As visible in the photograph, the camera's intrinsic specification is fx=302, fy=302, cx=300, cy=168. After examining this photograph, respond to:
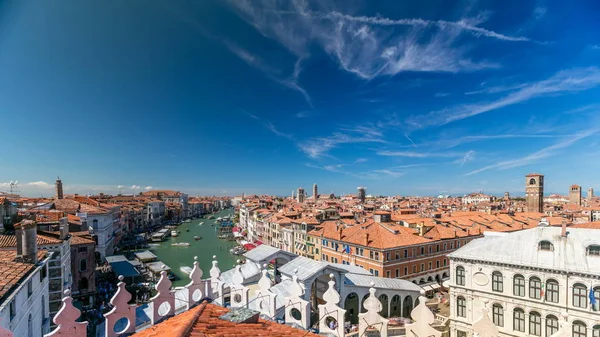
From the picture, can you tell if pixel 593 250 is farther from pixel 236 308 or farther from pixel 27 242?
pixel 27 242

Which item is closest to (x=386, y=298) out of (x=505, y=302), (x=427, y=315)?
(x=505, y=302)

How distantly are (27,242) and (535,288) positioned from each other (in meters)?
29.2

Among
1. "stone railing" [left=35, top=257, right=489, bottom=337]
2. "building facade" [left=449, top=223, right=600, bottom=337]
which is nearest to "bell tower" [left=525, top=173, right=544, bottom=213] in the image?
"building facade" [left=449, top=223, right=600, bottom=337]

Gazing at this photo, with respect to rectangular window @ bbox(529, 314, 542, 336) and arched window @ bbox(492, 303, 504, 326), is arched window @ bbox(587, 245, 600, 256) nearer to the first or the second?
rectangular window @ bbox(529, 314, 542, 336)

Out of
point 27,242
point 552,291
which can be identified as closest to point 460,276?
point 552,291

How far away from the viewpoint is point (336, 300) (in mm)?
7023

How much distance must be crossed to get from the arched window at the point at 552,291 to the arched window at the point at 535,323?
1.28m

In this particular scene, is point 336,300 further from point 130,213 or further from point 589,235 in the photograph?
point 130,213

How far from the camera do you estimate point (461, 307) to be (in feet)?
72.0

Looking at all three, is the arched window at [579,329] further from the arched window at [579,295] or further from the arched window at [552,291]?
the arched window at [552,291]

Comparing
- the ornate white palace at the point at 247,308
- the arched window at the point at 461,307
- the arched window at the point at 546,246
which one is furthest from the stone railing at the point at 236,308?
the arched window at the point at 461,307

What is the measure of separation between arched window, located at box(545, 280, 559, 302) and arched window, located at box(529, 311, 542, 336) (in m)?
1.28

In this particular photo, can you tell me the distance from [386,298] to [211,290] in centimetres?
1941

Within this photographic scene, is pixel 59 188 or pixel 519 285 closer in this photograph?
pixel 519 285
